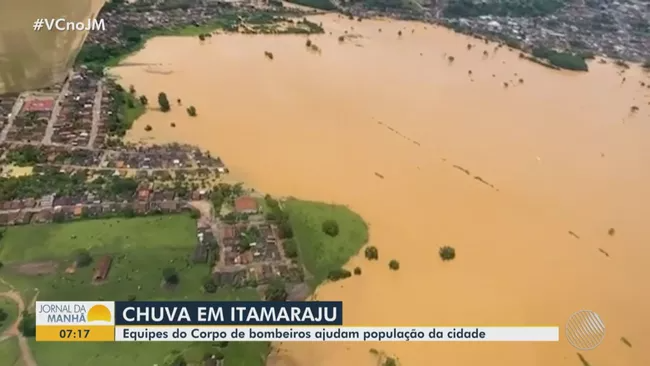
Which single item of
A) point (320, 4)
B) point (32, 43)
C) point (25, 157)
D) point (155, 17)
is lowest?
point (25, 157)

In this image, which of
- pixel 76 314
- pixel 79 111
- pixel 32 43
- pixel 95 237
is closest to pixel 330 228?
pixel 95 237

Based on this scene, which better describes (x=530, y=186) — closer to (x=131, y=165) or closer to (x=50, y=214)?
(x=131, y=165)

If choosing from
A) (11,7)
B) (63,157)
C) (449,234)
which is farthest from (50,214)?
(449,234)

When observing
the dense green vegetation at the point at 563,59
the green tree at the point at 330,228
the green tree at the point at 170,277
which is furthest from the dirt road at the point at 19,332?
the dense green vegetation at the point at 563,59

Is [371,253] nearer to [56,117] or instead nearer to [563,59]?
[56,117]

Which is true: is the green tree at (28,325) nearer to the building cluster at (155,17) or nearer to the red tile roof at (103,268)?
the red tile roof at (103,268)
